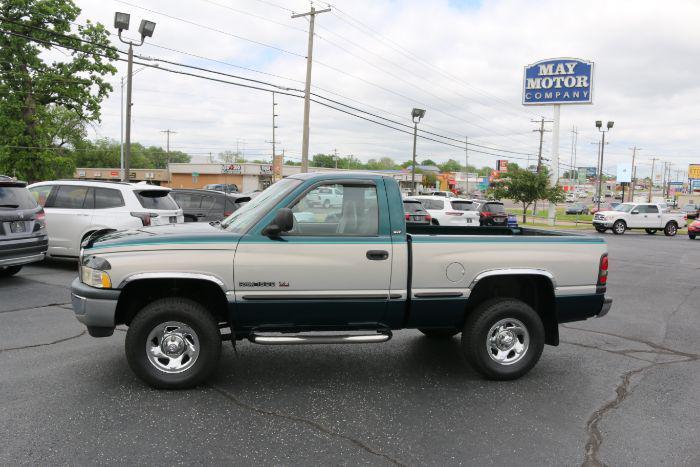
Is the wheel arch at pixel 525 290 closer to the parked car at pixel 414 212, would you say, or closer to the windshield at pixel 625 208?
the parked car at pixel 414 212

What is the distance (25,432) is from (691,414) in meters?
4.96

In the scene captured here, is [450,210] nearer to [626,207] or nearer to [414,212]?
[414,212]

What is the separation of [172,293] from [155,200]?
21.9 feet

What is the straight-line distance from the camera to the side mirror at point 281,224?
14.8 feet

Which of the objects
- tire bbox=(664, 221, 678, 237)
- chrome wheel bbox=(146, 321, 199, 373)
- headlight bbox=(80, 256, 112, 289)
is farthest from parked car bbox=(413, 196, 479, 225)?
headlight bbox=(80, 256, 112, 289)

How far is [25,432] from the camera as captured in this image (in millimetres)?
3834

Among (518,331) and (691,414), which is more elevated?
(518,331)

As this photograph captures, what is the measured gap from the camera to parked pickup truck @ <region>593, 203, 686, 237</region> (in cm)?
3103

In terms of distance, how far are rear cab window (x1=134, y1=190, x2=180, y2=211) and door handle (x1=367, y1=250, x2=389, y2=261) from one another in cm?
730

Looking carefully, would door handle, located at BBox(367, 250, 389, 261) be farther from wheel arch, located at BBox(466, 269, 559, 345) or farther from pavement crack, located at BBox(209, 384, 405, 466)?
pavement crack, located at BBox(209, 384, 405, 466)

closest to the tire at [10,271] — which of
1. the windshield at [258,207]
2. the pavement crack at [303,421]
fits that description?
the windshield at [258,207]

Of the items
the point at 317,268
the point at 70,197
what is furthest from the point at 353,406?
the point at 70,197

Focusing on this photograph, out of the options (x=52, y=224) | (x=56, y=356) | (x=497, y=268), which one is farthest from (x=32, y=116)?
(x=497, y=268)

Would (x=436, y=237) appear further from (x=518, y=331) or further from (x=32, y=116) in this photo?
(x=32, y=116)
